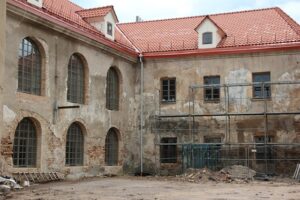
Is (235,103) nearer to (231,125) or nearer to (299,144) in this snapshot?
(231,125)

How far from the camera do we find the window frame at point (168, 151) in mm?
26631

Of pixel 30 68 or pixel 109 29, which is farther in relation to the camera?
pixel 109 29

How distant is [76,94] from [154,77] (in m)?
6.16

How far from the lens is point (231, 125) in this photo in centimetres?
2548

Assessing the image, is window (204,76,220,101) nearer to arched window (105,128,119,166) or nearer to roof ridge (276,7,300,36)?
roof ridge (276,7,300,36)

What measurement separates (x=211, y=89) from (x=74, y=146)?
843cm

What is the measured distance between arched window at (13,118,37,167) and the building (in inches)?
13.9

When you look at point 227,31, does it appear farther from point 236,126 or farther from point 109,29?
point 109,29

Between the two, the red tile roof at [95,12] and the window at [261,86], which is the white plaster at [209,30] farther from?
the red tile roof at [95,12]

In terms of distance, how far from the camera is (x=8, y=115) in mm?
17641

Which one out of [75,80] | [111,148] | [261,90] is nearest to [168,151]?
[111,148]

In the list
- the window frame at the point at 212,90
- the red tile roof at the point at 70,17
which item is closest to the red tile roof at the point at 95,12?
the red tile roof at the point at 70,17

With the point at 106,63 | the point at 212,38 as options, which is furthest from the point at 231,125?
the point at 106,63

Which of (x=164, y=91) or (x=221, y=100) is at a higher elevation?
(x=164, y=91)
